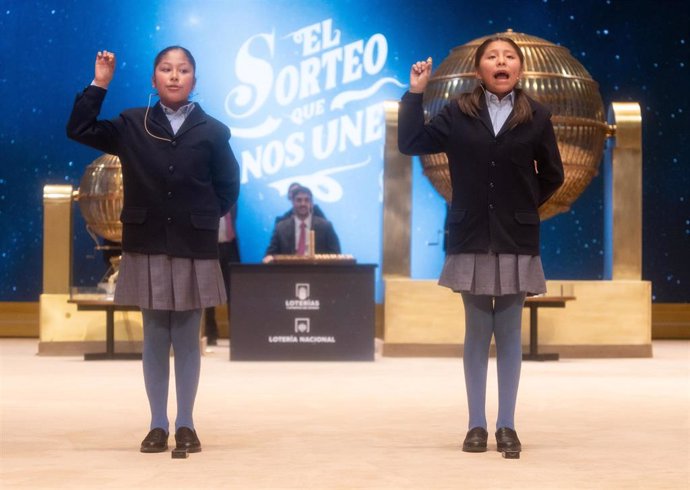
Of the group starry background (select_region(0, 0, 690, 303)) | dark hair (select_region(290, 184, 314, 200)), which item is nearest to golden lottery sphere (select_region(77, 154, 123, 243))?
dark hair (select_region(290, 184, 314, 200))

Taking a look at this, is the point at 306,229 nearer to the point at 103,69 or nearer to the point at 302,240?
the point at 302,240

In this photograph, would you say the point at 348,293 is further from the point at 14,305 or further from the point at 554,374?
the point at 14,305

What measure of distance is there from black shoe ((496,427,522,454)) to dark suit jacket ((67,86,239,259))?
1.21 metres

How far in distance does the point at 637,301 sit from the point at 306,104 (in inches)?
162

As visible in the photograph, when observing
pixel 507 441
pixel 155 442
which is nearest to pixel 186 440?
pixel 155 442

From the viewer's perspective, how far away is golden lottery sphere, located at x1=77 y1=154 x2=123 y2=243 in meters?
10.0

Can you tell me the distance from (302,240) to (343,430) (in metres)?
5.18

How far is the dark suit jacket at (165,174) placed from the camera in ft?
14.2

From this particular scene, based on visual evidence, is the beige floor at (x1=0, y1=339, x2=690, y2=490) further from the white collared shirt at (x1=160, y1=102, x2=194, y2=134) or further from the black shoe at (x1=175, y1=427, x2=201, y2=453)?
the white collared shirt at (x1=160, y1=102, x2=194, y2=134)

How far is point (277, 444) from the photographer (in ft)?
15.3

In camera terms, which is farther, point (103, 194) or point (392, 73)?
point (392, 73)

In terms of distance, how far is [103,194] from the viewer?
10008 millimetres

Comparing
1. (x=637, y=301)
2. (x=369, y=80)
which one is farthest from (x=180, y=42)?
(x=637, y=301)

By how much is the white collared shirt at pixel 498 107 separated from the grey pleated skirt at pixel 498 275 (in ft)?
1.60
